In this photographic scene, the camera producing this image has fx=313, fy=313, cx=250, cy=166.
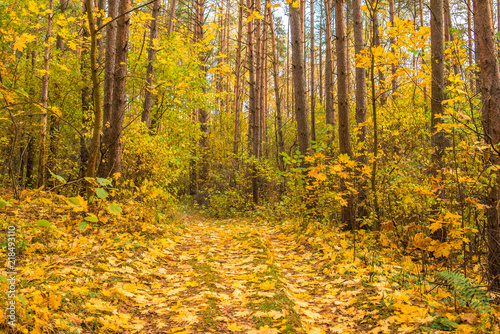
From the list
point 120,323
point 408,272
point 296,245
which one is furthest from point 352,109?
point 120,323

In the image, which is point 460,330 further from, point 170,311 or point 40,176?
point 40,176


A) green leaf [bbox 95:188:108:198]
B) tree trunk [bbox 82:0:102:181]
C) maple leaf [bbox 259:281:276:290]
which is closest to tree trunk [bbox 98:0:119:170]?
tree trunk [bbox 82:0:102:181]

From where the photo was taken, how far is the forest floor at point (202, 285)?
245 cm

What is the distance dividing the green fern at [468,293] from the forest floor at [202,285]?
0.24ft

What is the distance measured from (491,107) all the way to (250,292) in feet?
9.95

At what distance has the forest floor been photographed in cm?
245

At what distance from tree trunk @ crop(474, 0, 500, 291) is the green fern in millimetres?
408

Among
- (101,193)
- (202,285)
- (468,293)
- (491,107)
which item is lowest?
(202,285)

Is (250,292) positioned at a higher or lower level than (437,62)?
lower

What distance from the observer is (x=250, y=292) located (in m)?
3.46

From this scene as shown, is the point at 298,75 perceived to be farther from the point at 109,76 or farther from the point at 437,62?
the point at 109,76

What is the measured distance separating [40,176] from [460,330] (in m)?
7.60

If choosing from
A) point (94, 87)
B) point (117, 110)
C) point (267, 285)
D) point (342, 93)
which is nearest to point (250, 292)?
point (267, 285)

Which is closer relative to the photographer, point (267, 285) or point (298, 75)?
point (267, 285)
